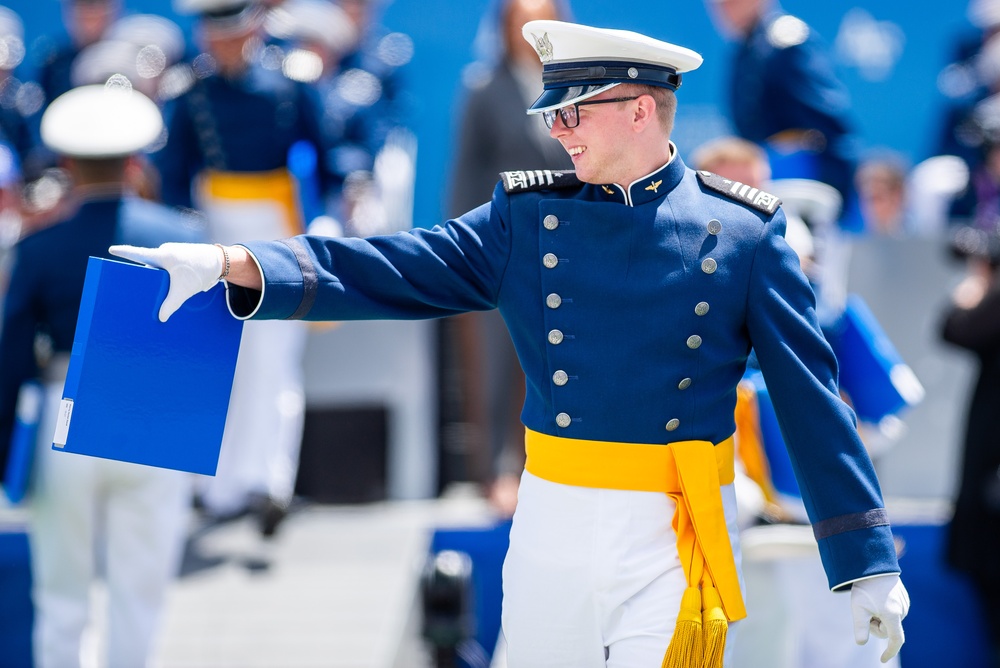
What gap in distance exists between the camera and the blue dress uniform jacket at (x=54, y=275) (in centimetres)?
442

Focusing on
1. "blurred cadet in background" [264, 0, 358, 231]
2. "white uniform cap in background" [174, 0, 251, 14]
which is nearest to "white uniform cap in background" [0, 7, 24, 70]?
"blurred cadet in background" [264, 0, 358, 231]

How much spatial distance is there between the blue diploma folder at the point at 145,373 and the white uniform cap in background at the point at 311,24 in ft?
16.9

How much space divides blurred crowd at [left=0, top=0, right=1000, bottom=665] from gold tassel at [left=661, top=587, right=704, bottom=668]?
1390 mm

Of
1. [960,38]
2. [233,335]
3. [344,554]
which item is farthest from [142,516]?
[960,38]

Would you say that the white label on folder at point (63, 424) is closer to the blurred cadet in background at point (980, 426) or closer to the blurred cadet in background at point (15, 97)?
the blurred cadet in background at point (980, 426)

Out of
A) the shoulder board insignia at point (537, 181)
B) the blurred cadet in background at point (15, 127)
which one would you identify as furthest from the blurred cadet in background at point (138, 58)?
the shoulder board insignia at point (537, 181)

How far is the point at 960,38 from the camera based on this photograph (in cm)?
866

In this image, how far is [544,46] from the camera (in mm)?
3012

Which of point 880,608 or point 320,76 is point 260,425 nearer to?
point 320,76

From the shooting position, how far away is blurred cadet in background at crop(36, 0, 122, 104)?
313 inches

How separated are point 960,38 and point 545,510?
22.0ft

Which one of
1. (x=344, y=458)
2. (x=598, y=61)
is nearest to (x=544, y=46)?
(x=598, y=61)

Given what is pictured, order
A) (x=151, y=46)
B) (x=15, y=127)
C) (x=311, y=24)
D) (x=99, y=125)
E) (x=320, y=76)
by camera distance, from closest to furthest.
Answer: (x=99, y=125) < (x=320, y=76) < (x=311, y=24) < (x=151, y=46) < (x=15, y=127)

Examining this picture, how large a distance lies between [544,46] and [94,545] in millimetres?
2565
